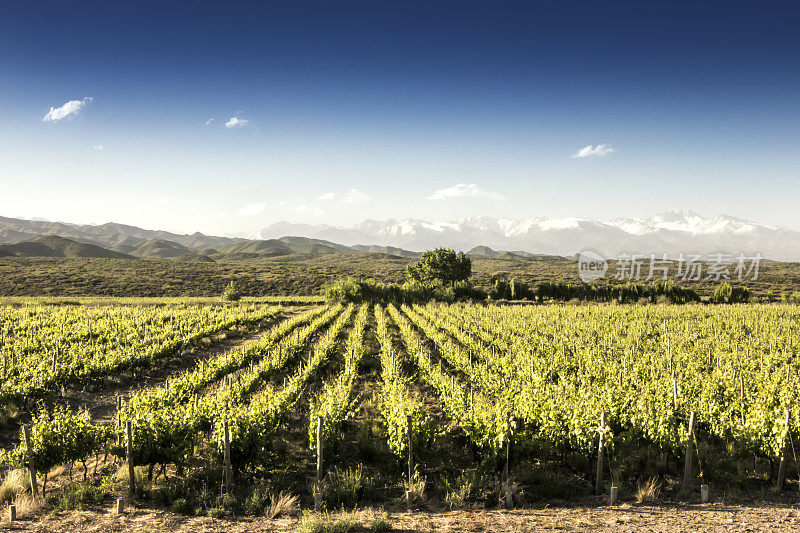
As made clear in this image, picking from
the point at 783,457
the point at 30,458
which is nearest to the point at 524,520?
the point at 783,457

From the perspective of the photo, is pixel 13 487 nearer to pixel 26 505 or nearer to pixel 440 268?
A: pixel 26 505

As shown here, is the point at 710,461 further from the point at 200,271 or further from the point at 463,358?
the point at 200,271

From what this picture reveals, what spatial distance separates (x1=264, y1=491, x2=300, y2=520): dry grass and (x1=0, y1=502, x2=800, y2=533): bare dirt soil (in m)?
0.15

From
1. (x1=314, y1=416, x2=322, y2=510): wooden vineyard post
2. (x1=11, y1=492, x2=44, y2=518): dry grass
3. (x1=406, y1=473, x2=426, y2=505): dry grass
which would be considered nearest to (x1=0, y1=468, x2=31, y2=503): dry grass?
(x1=11, y1=492, x2=44, y2=518): dry grass

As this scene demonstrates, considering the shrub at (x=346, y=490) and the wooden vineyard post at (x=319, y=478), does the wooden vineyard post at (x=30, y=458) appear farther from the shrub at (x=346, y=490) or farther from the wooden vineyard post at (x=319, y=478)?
the shrub at (x=346, y=490)

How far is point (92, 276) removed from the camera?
8031cm

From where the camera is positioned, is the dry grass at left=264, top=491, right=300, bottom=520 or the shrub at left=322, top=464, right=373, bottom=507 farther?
the shrub at left=322, top=464, right=373, bottom=507

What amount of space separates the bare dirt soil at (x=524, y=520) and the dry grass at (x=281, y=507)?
5.9 inches

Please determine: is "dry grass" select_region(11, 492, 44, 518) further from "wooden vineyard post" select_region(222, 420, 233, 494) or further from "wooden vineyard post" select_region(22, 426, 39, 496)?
"wooden vineyard post" select_region(222, 420, 233, 494)

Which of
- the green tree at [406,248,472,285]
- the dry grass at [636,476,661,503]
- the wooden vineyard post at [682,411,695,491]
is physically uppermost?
the green tree at [406,248,472,285]

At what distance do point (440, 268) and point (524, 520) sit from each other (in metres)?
61.7

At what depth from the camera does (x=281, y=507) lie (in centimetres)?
774

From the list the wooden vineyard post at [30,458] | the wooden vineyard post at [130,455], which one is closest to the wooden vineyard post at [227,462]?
the wooden vineyard post at [130,455]

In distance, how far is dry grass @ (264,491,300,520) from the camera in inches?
301
